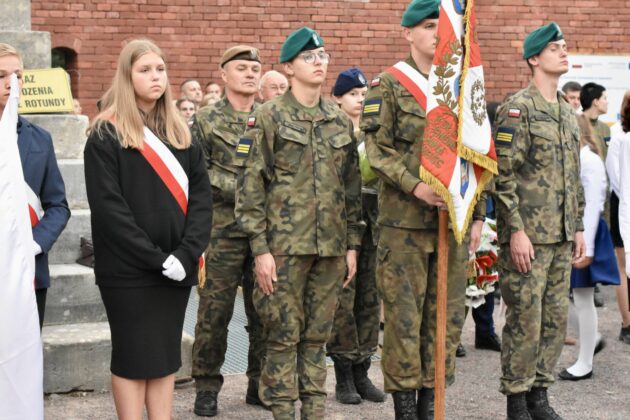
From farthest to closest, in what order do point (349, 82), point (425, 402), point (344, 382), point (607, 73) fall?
point (607, 73) < point (349, 82) < point (344, 382) < point (425, 402)

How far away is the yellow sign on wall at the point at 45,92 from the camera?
7.26 m

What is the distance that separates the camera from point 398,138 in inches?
200

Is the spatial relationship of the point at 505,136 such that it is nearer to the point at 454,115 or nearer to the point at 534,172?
the point at 534,172

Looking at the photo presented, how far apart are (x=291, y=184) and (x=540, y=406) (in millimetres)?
1882

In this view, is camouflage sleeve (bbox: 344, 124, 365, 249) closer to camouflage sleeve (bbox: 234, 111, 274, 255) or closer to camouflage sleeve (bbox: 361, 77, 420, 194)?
camouflage sleeve (bbox: 361, 77, 420, 194)

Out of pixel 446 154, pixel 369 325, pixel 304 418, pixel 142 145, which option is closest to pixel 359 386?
pixel 369 325

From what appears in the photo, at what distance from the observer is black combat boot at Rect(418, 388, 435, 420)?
5191mm

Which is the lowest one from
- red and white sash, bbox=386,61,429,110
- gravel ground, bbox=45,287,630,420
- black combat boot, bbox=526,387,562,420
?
gravel ground, bbox=45,287,630,420

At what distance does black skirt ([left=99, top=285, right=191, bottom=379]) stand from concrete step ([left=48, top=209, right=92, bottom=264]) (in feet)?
8.76

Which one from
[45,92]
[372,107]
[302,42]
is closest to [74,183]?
[45,92]

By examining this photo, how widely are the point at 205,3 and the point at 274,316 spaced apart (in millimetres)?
8472

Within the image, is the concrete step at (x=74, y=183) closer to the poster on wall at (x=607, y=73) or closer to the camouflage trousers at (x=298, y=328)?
the camouflage trousers at (x=298, y=328)

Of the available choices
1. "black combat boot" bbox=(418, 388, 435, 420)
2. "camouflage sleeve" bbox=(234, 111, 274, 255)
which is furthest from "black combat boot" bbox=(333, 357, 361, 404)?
"camouflage sleeve" bbox=(234, 111, 274, 255)

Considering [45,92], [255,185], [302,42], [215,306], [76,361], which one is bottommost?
[76,361]
